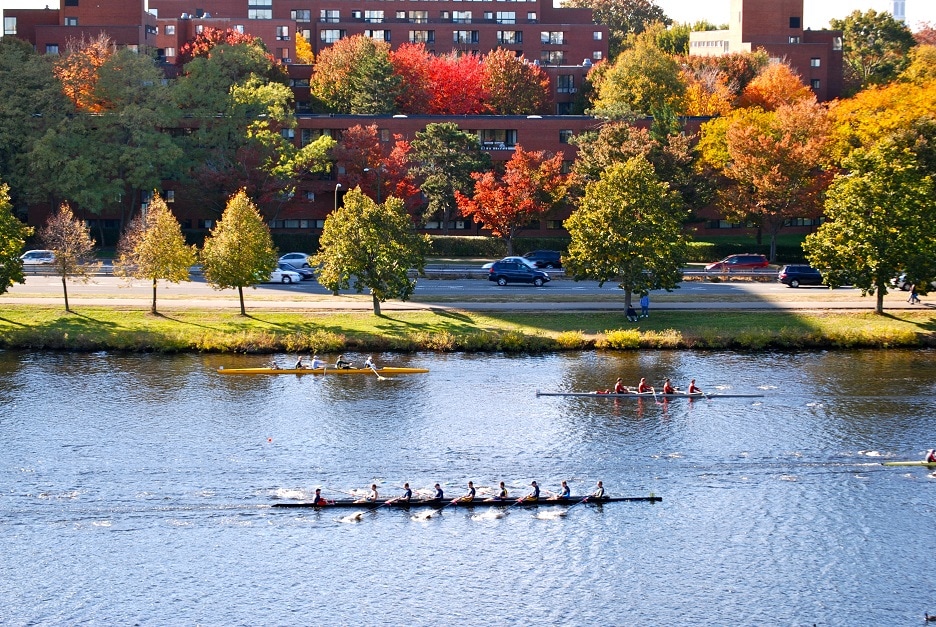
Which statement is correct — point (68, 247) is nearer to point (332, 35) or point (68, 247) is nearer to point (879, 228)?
point (879, 228)

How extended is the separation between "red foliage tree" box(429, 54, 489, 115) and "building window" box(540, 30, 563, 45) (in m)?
29.9

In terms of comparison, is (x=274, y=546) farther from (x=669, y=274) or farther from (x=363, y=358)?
(x=669, y=274)

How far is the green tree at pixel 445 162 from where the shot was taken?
104 metres

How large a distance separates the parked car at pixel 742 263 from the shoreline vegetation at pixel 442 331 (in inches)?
721

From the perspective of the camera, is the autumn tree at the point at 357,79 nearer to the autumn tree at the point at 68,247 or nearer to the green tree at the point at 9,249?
the autumn tree at the point at 68,247

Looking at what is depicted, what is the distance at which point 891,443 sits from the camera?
49.5 meters

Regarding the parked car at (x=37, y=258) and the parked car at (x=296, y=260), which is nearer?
the parked car at (x=296, y=260)

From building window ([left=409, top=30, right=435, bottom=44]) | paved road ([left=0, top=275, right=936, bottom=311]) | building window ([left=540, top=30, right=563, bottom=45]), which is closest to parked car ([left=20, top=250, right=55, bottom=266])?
paved road ([left=0, top=275, right=936, bottom=311])

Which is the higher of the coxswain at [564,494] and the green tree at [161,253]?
the green tree at [161,253]

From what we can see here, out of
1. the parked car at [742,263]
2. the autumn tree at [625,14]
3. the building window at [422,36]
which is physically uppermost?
the autumn tree at [625,14]

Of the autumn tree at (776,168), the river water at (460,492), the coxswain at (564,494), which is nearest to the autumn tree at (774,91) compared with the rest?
the autumn tree at (776,168)

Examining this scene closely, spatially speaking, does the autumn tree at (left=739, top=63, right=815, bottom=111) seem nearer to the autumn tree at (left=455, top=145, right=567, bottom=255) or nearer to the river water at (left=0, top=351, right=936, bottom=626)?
the autumn tree at (left=455, top=145, right=567, bottom=255)

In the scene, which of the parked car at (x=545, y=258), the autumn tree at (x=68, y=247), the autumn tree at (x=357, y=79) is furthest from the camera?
the autumn tree at (x=357, y=79)

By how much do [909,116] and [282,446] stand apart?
69.8m
